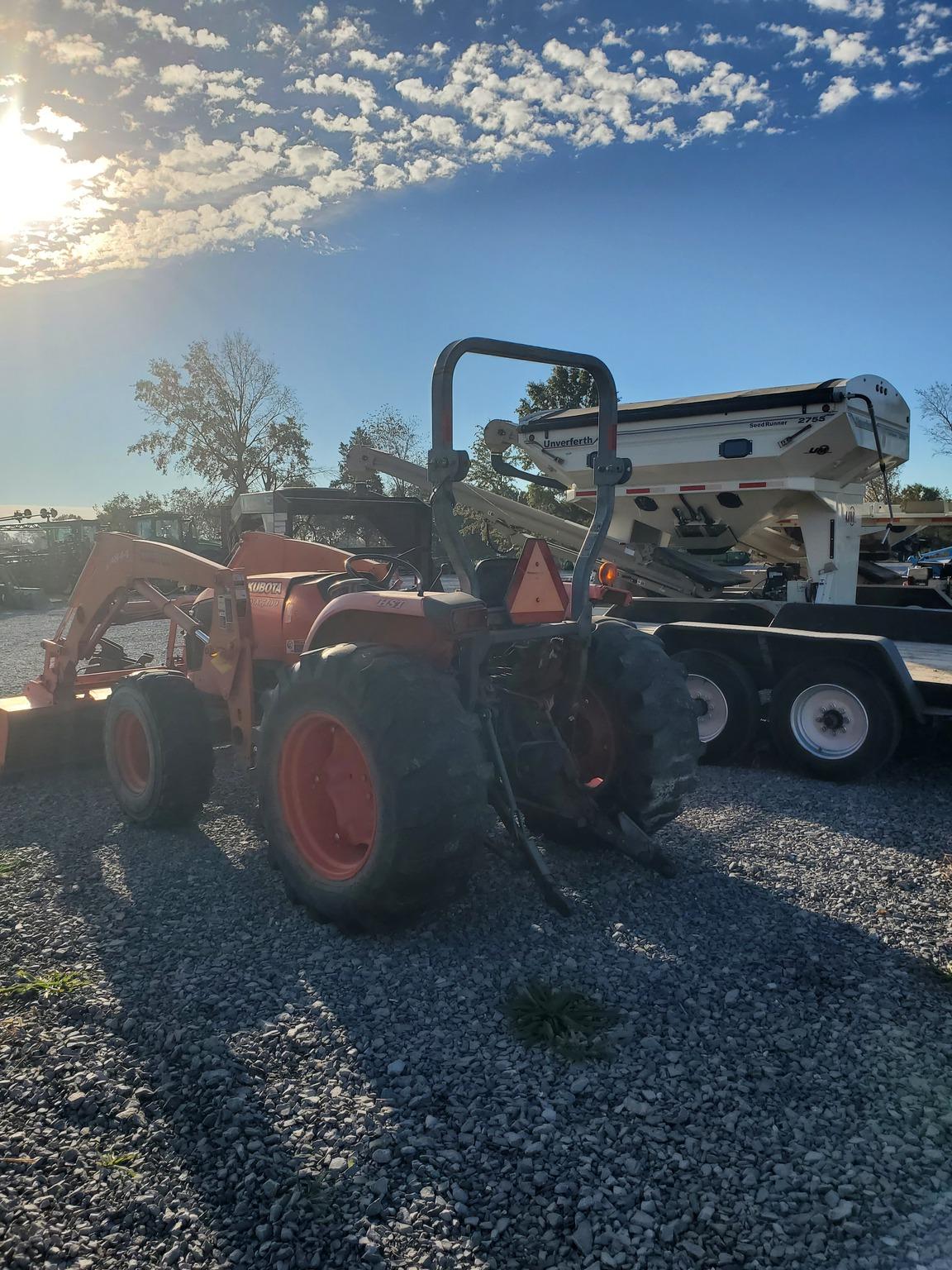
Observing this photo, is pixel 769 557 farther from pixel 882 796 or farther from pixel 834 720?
pixel 882 796

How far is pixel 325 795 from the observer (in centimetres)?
387

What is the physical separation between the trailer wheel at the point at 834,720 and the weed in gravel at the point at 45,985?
4.51m

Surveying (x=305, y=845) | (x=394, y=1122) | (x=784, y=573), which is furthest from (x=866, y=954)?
(x=784, y=573)

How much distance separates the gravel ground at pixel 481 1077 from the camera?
6.63 feet

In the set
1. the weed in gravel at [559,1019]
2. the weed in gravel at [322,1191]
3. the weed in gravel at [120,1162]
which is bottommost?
the weed in gravel at [322,1191]

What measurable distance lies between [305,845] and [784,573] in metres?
6.43

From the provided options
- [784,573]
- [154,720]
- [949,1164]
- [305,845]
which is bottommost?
[949,1164]

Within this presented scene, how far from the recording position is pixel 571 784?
3.94 m

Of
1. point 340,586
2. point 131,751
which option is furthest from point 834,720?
point 131,751

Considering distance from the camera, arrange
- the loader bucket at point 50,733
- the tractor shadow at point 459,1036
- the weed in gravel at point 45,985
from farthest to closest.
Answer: the loader bucket at point 50,733 → the weed in gravel at point 45,985 → the tractor shadow at point 459,1036

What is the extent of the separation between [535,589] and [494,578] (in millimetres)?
240

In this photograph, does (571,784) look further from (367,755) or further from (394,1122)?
(394,1122)

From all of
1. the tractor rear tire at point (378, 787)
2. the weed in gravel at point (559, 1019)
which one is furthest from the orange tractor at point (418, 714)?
the weed in gravel at point (559, 1019)

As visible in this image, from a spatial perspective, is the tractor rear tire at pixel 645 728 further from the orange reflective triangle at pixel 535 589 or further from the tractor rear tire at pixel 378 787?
the tractor rear tire at pixel 378 787
